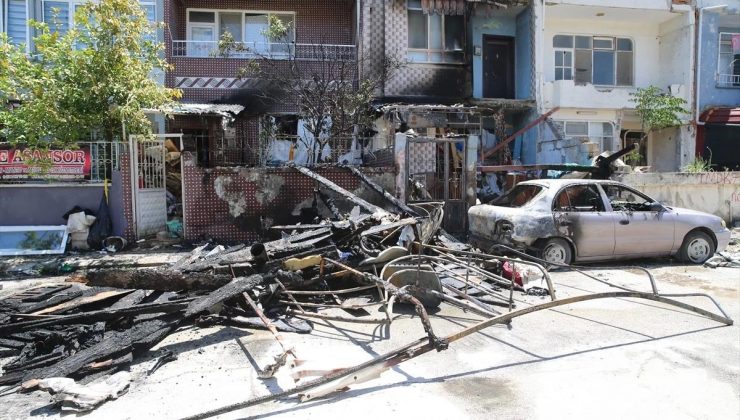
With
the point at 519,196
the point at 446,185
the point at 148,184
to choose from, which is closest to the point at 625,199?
the point at 519,196

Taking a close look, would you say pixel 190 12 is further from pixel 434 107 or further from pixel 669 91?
pixel 669 91

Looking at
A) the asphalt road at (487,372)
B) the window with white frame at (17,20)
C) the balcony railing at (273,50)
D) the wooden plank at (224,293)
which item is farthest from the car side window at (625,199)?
the window with white frame at (17,20)

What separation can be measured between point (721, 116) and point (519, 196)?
511 inches

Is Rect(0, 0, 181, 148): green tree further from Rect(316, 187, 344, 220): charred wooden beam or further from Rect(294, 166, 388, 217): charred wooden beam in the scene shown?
Rect(316, 187, 344, 220): charred wooden beam

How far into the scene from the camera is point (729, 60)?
18.1 m

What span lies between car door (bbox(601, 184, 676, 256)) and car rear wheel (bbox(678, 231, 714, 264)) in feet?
1.38

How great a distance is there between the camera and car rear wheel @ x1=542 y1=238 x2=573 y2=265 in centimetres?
838

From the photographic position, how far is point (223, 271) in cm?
596

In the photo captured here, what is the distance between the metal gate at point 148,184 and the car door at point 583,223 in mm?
7852

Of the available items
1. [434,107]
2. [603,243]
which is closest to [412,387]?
[603,243]

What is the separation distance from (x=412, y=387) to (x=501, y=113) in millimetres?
13782

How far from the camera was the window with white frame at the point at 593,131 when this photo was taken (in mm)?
17172

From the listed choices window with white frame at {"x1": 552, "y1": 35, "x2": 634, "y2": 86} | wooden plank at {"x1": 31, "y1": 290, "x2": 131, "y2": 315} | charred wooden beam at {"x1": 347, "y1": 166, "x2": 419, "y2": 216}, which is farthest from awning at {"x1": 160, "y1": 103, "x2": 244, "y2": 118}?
window with white frame at {"x1": 552, "y1": 35, "x2": 634, "y2": 86}

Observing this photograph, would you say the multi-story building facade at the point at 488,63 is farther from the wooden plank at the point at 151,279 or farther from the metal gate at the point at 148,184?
the wooden plank at the point at 151,279
